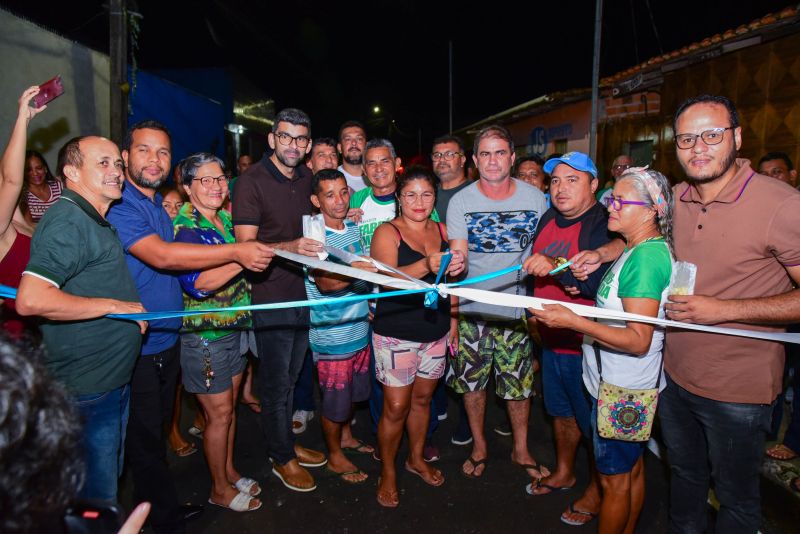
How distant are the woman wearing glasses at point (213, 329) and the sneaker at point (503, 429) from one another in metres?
2.26

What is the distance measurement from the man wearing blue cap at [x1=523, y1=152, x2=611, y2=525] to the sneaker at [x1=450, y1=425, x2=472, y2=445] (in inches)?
33.1

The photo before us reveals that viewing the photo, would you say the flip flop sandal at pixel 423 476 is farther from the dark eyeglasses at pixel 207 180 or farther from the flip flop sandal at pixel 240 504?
the dark eyeglasses at pixel 207 180

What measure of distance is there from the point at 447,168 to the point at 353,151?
42.0 inches

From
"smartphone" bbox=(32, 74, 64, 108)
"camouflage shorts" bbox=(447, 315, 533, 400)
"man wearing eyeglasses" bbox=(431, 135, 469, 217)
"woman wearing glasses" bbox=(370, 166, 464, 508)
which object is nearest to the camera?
"smartphone" bbox=(32, 74, 64, 108)

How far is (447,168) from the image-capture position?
4.65 m

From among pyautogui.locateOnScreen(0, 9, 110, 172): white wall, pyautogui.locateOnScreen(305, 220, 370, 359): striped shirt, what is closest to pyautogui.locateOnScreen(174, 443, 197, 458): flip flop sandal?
pyautogui.locateOnScreen(305, 220, 370, 359): striped shirt

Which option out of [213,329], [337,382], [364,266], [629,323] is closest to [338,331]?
[337,382]

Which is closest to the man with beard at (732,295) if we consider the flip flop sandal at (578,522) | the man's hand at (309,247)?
the flip flop sandal at (578,522)

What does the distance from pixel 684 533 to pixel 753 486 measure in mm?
577

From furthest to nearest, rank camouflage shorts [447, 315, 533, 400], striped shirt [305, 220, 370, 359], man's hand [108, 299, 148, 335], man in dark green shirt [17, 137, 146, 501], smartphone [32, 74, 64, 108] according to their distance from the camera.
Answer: camouflage shorts [447, 315, 533, 400]
striped shirt [305, 220, 370, 359]
smartphone [32, 74, 64, 108]
man's hand [108, 299, 148, 335]
man in dark green shirt [17, 137, 146, 501]

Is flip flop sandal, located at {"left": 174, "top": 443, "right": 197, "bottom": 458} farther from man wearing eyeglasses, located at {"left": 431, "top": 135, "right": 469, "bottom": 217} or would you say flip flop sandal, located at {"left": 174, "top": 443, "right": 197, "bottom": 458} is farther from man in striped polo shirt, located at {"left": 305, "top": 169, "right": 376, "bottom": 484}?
man wearing eyeglasses, located at {"left": 431, "top": 135, "right": 469, "bottom": 217}

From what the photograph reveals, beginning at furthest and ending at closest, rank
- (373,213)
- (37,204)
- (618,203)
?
(37,204)
(373,213)
(618,203)

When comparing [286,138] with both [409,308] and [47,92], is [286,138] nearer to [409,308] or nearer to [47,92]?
[47,92]

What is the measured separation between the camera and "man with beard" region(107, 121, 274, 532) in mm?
2678
